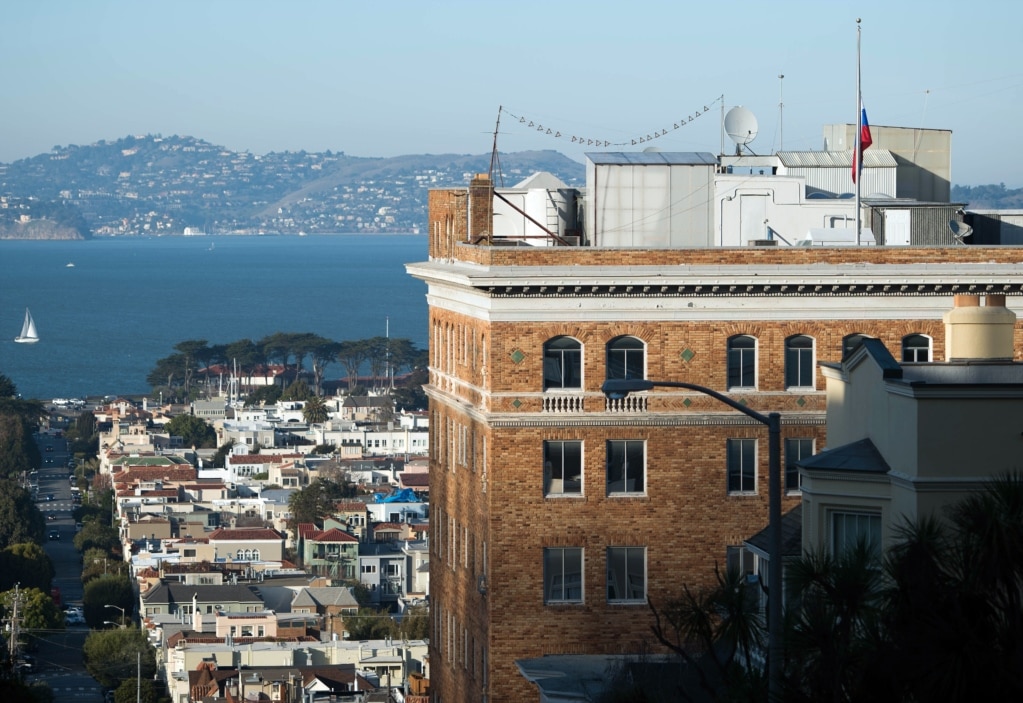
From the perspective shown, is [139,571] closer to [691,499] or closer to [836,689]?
[691,499]

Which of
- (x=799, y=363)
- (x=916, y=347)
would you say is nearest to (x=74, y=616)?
(x=799, y=363)

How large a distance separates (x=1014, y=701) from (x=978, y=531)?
202 centimetres

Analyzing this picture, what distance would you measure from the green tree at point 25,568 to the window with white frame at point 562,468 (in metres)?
115

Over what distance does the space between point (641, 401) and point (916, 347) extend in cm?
610

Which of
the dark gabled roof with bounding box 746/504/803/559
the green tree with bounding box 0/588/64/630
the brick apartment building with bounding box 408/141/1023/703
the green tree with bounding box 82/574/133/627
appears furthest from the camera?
the green tree with bounding box 82/574/133/627

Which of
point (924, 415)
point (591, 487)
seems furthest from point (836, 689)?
point (591, 487)

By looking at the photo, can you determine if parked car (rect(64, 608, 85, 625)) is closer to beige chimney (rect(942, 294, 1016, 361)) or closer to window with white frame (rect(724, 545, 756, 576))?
window with white frame (rect(724, 545, 756, 576))

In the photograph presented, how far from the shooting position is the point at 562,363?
47094 millimetres

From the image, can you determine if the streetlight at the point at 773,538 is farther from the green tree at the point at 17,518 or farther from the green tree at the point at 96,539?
the green tree at the point at 96,539

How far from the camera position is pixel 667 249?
4691 centimetres

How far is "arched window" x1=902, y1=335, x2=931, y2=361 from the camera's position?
1884 inches

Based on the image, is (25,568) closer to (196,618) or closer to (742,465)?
(196,618)

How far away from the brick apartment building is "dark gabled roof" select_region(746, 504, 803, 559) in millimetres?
9420

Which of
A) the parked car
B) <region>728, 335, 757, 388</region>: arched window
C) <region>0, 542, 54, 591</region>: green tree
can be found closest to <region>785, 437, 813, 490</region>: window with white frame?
<region>728, 335, 757, 388</region>: arched window
